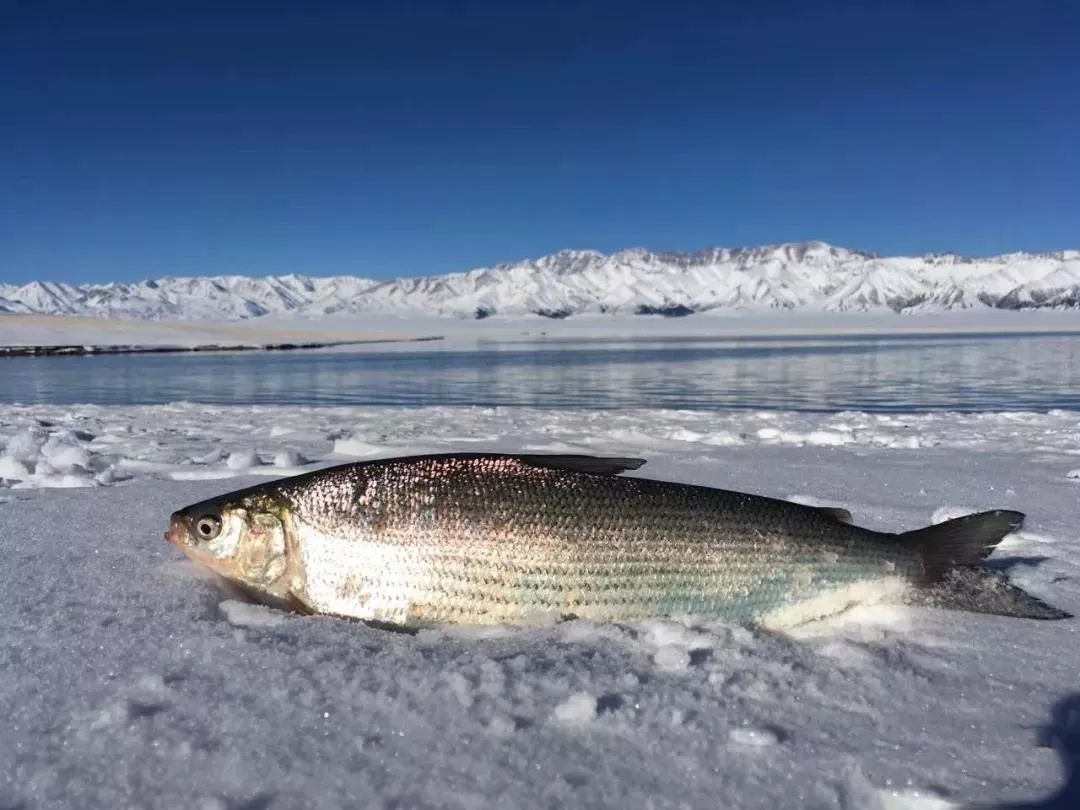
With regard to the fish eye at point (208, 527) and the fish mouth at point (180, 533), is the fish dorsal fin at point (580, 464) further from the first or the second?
the fish mouth at point (180, 533)

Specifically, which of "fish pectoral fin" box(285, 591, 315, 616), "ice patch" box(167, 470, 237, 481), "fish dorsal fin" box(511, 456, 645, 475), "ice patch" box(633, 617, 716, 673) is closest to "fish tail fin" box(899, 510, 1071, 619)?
"ice patch" box(633, 617, 716, 673)

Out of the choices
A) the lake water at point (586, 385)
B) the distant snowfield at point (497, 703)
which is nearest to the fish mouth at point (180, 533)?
the distant snowfield at point (497, 703)

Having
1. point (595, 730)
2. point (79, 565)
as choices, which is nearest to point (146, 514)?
point (79, 565)

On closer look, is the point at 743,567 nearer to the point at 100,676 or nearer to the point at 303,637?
the point at 303,637

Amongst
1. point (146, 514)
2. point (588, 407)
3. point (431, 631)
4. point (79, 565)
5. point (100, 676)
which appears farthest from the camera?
point (588, 407)

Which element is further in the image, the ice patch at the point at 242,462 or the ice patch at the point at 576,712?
the ice patch at the point at 242,462

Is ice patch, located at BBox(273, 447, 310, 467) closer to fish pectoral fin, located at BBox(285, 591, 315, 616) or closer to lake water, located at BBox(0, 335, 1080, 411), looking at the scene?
fish pectoral fin, located at BBox(285, 591, 315, 616)

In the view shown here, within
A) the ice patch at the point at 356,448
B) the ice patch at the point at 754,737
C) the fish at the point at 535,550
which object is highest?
the fish at the point at 535,550
